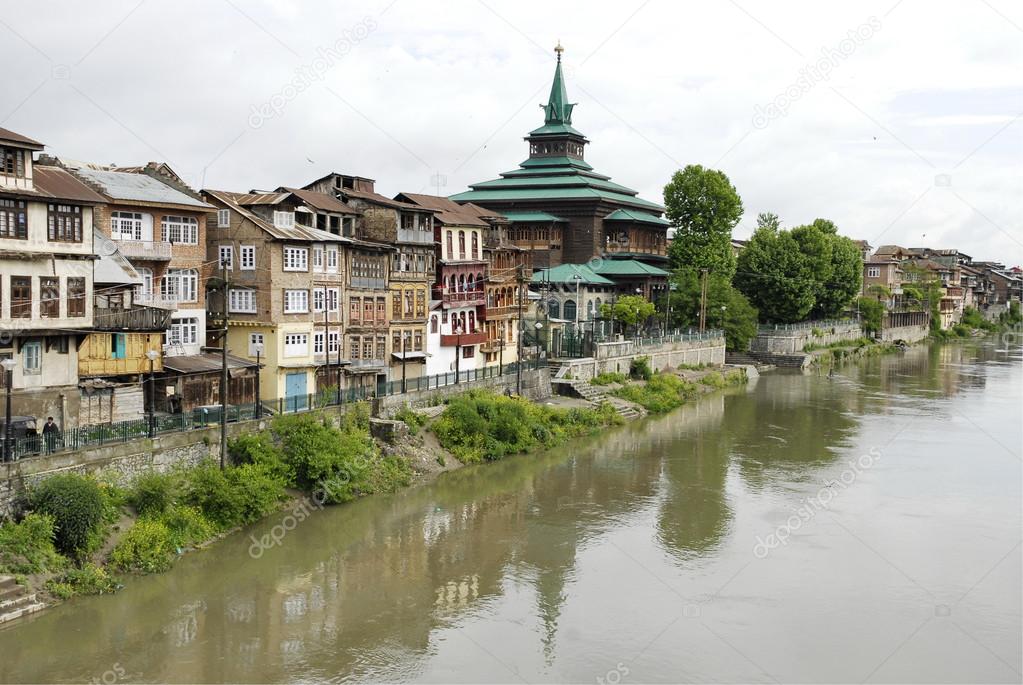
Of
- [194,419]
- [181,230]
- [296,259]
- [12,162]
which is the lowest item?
[194,419]

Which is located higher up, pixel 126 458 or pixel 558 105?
pixel 558 105

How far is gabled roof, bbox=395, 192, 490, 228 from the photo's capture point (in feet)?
176

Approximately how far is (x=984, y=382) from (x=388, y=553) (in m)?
64.7

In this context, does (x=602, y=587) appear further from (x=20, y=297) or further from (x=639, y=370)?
(x=639, y=370)

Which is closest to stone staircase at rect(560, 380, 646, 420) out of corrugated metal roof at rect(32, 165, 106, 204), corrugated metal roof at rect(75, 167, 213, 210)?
corrugated metal roof at rect(75, 167, 213, 210)

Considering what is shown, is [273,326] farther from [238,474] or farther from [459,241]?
[459,241]

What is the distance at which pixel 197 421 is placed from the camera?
112ft

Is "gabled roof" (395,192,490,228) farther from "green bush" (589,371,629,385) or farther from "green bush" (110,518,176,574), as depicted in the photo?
"green bush" (110,518,176,574)

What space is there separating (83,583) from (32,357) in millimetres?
8913

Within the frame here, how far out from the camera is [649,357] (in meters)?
69.5

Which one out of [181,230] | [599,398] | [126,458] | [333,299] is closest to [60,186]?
[181,230]

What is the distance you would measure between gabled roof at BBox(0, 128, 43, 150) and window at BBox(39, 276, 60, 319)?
13.2ft

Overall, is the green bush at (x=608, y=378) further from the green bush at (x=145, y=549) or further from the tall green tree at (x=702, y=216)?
the green bush at (x=145, y=549)

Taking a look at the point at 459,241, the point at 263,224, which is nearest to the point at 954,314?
the point at 459,241
